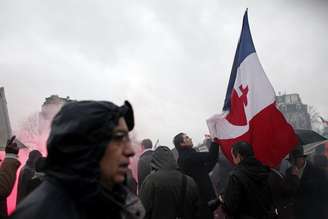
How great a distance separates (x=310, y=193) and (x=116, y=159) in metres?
4.94

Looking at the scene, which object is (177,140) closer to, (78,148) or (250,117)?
(250,117)

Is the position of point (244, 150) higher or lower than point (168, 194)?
higher

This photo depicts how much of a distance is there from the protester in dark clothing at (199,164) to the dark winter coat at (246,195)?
1428mm

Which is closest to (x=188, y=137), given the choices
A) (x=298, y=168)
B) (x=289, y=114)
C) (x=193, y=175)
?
(x=193, y=175)

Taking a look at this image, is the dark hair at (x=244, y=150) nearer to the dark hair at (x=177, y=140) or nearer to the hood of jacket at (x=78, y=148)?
the dark hair at (x=177, y=140)

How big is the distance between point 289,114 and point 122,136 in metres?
32.5

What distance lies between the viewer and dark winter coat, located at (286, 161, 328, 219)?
20.2 ft

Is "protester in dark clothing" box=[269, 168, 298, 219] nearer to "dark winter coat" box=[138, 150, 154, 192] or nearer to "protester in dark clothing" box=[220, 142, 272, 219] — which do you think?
"protester in dark clothing" box=[220, 142, 272, 219]

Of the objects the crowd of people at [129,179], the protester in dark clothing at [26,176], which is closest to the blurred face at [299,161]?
the crowd of people at [129,179]

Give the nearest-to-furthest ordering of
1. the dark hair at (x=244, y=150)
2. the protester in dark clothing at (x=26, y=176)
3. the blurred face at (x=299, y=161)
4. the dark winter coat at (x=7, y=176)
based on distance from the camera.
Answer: the dark winter coat at (x=7, y=176) < the dark hair at (x=244, y=150) < the protester in dark clothing at (x=26, y=176) < the blurred face at (x=299, y=161)

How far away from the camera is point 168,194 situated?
4789 mm

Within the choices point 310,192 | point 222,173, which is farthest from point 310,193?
point 222,173

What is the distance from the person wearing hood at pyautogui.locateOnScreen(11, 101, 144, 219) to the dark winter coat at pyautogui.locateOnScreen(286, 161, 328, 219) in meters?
4.79

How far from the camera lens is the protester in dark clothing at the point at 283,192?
568 centimetres
